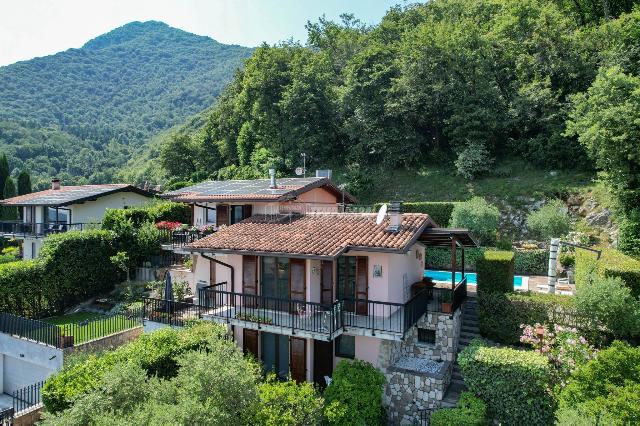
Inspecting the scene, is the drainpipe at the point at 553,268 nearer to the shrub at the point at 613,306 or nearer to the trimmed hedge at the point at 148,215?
the shrub at the point at 613,306

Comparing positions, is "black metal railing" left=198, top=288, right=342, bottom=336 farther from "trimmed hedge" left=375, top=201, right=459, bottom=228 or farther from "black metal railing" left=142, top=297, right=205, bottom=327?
"trimmed hedge" left=375, top=201, right=459, bottom=228

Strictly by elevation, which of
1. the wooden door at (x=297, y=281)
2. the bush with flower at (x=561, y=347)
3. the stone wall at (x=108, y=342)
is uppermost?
the wooden door at (x=297, y=281)

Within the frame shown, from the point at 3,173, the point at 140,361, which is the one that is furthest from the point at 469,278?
the point at 3,173

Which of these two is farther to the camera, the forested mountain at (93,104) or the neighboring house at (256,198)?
the forested mountain at (93,104)

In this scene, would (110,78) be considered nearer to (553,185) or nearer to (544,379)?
(553,185)

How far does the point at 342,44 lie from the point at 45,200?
37841mm

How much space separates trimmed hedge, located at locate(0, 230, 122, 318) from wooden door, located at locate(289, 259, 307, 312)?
54.8 feet

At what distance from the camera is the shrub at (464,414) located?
499 inches

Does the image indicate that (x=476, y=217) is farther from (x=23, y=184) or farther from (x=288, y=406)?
(x=23, y=184)

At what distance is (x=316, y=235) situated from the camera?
52.2ft

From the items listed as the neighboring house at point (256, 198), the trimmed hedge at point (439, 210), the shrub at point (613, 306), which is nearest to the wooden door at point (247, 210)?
the neighboring house at point (256, 198)

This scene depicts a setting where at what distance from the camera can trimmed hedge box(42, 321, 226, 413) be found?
14.2 metres

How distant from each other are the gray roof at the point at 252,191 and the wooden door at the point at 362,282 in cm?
764

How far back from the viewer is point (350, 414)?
12.9 metres
